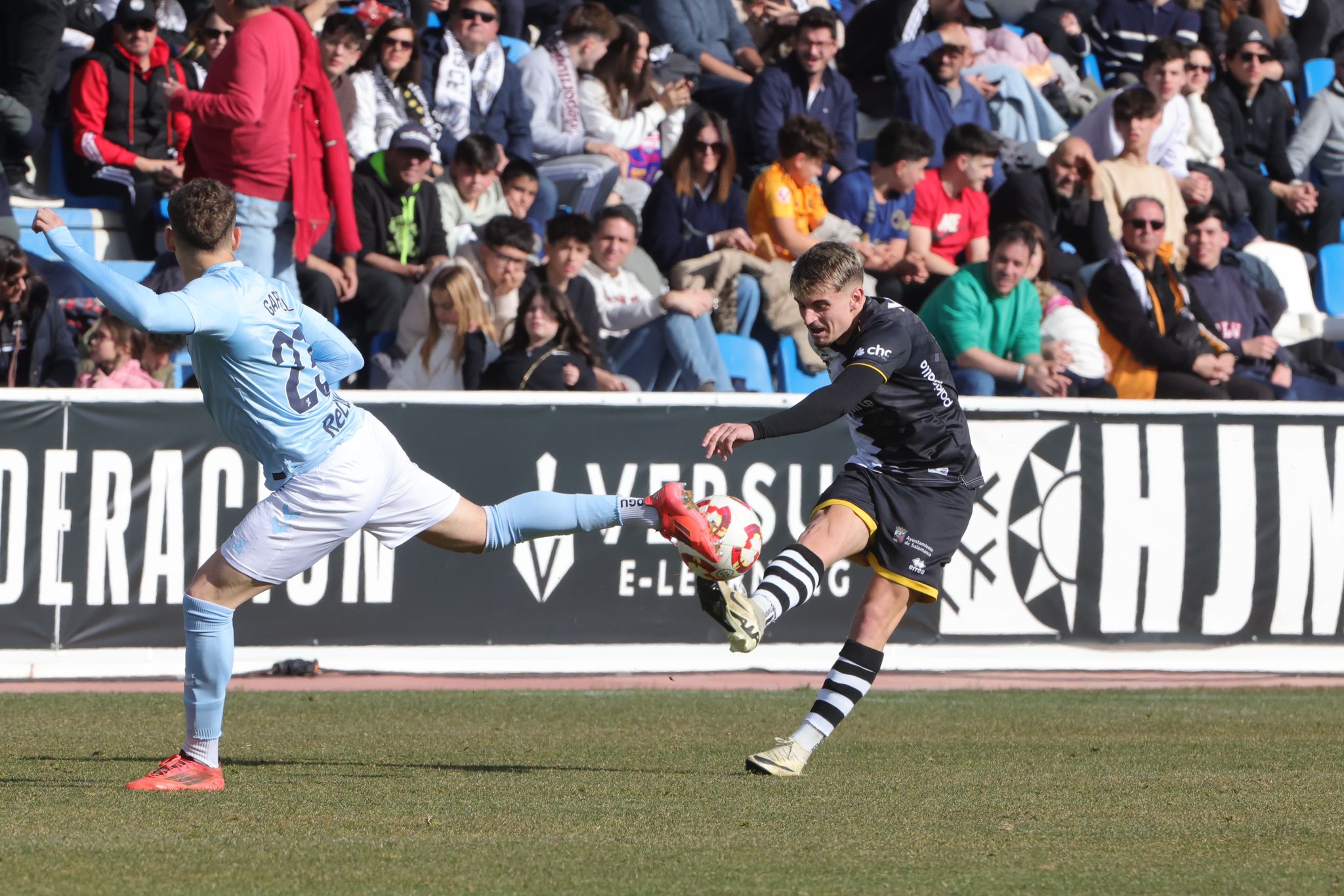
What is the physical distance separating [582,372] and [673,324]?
4.03ft

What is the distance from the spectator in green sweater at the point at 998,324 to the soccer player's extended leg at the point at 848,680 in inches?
201

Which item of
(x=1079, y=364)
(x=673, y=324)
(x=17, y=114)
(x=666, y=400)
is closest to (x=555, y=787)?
(x=666, y=400)

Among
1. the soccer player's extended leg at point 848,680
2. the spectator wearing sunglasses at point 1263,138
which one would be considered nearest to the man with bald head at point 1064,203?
the spectator wearing sunglasses at point 1263,138

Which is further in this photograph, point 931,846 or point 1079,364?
point 1079,364

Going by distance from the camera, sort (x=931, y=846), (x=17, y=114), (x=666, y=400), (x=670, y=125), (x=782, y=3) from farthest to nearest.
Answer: (x=782, y=3) → (x=670, y=125) → (x=17, y=114) → (x=666, y=400) → (x=931, y=846)

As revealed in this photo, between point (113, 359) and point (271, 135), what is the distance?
159cm

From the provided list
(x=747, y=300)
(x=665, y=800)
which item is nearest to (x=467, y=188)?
(x=747, y=300)

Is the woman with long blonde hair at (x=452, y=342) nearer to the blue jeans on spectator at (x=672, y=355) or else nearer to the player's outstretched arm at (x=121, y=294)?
the blue jeans on spectator at (x=672, y=355)

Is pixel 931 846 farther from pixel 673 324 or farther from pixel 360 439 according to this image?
pixel 673 324

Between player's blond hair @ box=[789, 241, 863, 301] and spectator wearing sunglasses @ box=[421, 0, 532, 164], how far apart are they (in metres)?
7.25

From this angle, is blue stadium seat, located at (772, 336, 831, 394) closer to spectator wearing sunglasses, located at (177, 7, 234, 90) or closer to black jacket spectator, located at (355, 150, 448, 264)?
black jacket spectator, located at (355, 150, 448, 264)

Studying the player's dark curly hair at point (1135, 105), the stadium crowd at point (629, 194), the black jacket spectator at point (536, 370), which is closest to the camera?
the black jacket spectator at point (536, 370)

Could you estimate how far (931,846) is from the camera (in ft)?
16.1

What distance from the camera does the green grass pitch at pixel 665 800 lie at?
446 cm
